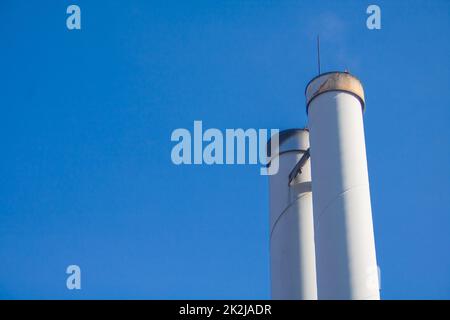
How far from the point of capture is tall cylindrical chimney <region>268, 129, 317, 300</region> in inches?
1174

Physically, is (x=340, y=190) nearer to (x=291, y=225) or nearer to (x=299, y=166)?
(x=291, y=225)

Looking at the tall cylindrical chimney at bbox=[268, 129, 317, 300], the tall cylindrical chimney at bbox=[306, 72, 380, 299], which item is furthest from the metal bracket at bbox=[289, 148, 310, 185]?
the tall cylindrical chimney at bbox=[306, 72, 380, 299]

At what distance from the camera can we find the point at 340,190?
88.2 ft

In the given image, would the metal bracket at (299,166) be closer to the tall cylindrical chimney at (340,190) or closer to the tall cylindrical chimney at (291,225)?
the tall cylindrical chimney at (291,225)

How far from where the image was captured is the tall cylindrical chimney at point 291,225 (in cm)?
2981

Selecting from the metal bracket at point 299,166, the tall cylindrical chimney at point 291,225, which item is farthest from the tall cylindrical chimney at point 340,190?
the tall cylindrical chimney at point 291,225

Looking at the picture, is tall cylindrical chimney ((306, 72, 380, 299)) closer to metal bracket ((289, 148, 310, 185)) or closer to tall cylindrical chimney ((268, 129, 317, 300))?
metal bracket ((289, 148, 310, 185))

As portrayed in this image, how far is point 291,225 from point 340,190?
4.34 m

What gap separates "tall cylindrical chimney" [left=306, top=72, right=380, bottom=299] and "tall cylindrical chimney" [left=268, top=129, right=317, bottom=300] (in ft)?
10.1

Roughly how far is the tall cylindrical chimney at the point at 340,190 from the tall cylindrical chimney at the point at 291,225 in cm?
308
